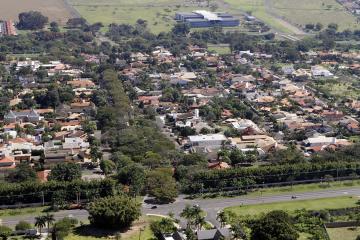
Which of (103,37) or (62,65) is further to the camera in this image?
(103,37)

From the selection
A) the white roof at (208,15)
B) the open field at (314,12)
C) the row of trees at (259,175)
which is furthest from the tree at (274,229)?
the open field at (314,12)

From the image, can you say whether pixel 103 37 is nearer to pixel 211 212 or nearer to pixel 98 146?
pixel 98 146

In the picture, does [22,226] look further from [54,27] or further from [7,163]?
[54,27]

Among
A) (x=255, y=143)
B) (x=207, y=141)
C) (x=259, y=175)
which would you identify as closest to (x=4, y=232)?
(x=259, y=175)

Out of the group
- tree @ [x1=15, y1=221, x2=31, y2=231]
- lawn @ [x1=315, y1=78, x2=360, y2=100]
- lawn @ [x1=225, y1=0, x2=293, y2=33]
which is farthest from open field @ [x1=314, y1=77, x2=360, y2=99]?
tree @ [x1=15, y1=221, x2=31, y2=231]

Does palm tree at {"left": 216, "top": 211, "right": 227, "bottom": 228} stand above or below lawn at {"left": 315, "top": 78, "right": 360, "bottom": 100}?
above

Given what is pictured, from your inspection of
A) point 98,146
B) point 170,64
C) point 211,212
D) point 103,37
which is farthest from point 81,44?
point 211,212

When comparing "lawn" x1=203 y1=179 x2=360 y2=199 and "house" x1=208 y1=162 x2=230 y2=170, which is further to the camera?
"house" x1=208 y1=162 x2=230 y2=170

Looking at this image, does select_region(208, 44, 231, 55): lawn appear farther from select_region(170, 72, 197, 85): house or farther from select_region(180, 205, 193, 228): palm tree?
select_region(180, 205, 193, 228): palm tree
